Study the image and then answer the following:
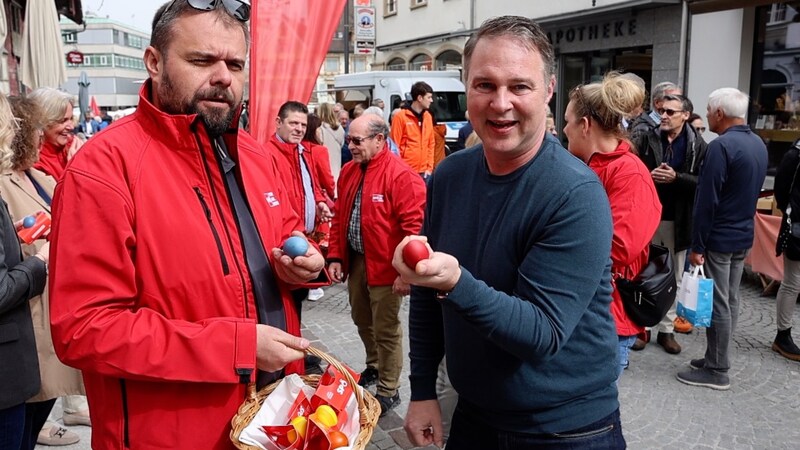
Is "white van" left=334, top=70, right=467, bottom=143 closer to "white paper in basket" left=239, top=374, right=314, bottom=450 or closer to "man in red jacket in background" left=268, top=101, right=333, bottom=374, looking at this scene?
"man in red jacket in background" left=268, top=101, right=333, bottom=374

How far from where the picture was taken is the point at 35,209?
126 inches

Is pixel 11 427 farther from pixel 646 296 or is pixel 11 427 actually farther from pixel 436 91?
pixel 436 91

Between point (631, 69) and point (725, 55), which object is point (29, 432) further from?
point (631, 69)

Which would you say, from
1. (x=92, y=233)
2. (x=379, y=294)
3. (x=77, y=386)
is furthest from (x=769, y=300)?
(x=92, y=233)

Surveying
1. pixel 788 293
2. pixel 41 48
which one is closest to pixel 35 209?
pixel 41 48

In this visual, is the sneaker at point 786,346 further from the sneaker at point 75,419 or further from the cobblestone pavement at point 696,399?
the sneaker at point 75,419

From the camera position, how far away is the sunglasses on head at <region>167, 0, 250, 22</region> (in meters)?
1.76

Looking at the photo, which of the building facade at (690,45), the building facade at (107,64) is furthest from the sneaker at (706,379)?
→ the building facade at (107,64)

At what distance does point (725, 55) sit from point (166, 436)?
12.0m

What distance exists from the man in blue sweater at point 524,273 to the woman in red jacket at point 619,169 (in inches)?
49.1

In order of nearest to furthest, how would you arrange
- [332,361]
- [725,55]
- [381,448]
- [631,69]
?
[332,361]
[381,448]
[725,55]
[631,69]

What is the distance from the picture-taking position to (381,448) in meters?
3.89

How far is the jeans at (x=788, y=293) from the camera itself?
517cm

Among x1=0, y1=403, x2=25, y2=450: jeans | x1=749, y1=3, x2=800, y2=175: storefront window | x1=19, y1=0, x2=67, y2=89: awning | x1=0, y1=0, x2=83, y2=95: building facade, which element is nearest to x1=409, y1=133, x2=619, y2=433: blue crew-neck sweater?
x1=0, y1=403, x2=25, y2=450: jeans
